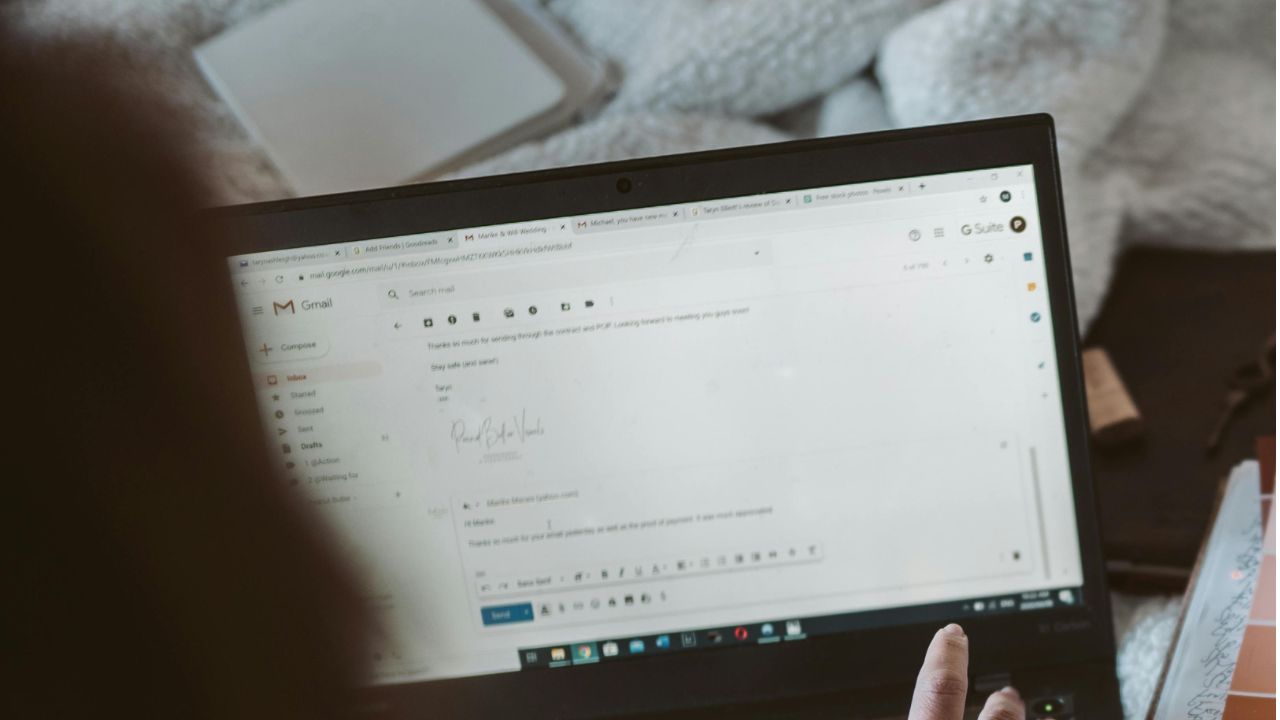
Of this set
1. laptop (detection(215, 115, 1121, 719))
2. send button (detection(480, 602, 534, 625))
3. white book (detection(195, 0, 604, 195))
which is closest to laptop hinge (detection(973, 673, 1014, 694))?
laptop (detection(215, 115, 1121, 719))

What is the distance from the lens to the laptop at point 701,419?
0.51 meters

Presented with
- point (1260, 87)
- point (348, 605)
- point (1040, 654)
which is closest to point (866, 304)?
point (1040, 654)

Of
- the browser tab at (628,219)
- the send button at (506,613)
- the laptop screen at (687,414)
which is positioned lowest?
the send button at (506,613)

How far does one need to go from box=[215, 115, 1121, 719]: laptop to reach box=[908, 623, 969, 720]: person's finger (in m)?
0.10

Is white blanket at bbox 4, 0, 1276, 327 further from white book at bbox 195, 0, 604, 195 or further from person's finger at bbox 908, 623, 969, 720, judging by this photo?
person's finger at bbox 908, 623, 969, 720

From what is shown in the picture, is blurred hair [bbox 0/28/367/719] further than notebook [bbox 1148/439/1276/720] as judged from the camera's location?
No

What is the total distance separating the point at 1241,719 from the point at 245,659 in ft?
1.41

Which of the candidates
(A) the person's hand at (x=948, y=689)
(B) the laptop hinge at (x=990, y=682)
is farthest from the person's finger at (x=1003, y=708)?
(B) the laptop hinge at (x=990, y=682)

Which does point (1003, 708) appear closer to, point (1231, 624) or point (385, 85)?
point (1231, 624)

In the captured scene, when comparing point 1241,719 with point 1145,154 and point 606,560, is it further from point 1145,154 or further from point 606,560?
point 1145,154

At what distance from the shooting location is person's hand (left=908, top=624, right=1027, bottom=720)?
424mm

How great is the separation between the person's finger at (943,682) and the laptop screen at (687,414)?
96 mm
